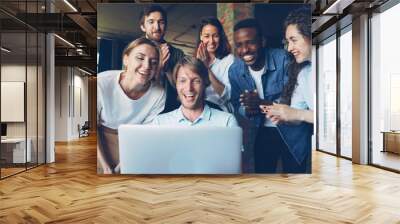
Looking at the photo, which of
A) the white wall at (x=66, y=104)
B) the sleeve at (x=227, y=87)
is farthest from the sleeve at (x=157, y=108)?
the white wall at (x=66, y=104)

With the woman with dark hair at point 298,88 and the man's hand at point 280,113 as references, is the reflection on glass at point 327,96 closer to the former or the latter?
the woman with dark hair at point 298,88

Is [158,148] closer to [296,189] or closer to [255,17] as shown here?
[296,189]

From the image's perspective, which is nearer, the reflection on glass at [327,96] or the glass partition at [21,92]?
the glass partition at [21,92]

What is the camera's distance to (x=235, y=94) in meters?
6.34

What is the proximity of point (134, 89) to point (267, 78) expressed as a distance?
2.23 metres

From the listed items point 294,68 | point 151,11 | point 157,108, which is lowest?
point 157,108

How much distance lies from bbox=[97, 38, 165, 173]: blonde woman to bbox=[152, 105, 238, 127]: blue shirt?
144 millimetres

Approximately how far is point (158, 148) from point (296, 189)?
2.33 m

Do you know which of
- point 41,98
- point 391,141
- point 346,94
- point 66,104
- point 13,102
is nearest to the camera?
point 13,102

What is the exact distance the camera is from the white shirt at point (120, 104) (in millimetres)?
6336

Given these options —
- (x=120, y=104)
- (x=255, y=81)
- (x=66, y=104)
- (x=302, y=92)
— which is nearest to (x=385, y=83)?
(x=302, y=92)

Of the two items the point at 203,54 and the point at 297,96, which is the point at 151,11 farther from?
the point at 297,96

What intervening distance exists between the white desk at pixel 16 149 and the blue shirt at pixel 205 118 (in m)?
2.61

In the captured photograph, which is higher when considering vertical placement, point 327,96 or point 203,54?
point 203,54
